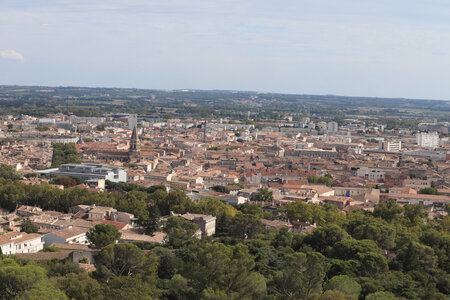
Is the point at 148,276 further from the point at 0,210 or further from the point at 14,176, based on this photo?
the point at 14,176

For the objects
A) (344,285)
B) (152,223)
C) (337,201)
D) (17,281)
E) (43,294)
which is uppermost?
(43,294)

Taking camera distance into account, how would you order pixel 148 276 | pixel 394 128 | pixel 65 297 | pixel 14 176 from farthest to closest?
1. pixel 394 128
2. pixel 14 176
3. pixel 148 276
4. pixel 65 297

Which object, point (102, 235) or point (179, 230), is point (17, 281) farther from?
point (179, 230)

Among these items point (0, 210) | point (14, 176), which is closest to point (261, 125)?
point (14, 176)

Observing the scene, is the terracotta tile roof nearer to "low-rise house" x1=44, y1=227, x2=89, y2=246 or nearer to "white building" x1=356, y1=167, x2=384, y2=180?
"low-rise house" x1=44, y1=227, x2=89, y2=246

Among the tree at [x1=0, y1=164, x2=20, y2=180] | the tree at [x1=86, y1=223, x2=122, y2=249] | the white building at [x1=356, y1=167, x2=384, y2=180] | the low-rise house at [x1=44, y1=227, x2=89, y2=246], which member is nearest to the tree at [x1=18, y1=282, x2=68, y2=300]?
the tree at [x1=86, y1=223, x2=122, y2=249]

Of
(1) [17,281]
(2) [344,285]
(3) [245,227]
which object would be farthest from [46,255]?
(2) [344,285]
